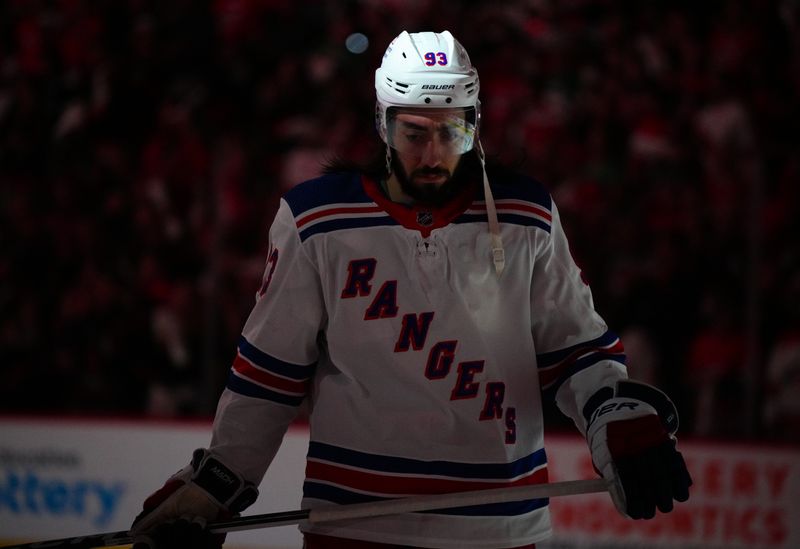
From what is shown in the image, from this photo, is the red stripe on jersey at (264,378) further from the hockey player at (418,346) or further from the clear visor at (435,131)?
the clear visor at (435,131)

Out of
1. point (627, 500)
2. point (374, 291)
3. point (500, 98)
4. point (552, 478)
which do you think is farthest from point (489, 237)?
point (500, 98)

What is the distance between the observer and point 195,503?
2.23 metres

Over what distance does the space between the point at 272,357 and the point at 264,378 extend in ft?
0.14

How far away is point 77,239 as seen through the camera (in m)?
5.14

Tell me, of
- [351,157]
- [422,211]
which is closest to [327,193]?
[422,211]

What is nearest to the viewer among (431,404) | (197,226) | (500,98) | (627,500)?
(627,500)

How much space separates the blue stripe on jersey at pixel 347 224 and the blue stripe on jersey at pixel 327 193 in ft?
0.12

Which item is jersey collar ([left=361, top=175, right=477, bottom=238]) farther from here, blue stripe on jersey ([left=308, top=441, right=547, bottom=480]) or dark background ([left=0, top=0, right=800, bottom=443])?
dark background ([left=0, top=0, right=800, bottom=443])

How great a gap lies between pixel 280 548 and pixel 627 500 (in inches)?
100

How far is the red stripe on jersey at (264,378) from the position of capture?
2293mm

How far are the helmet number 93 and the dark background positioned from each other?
98.9 inches

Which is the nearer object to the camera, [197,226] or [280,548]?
[280,548]

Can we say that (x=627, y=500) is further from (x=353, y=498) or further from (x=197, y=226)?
(x=197, y=226)

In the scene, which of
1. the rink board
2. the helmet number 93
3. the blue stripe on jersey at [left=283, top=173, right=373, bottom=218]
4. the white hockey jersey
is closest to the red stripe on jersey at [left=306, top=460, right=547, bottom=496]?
the white hockey jersey
